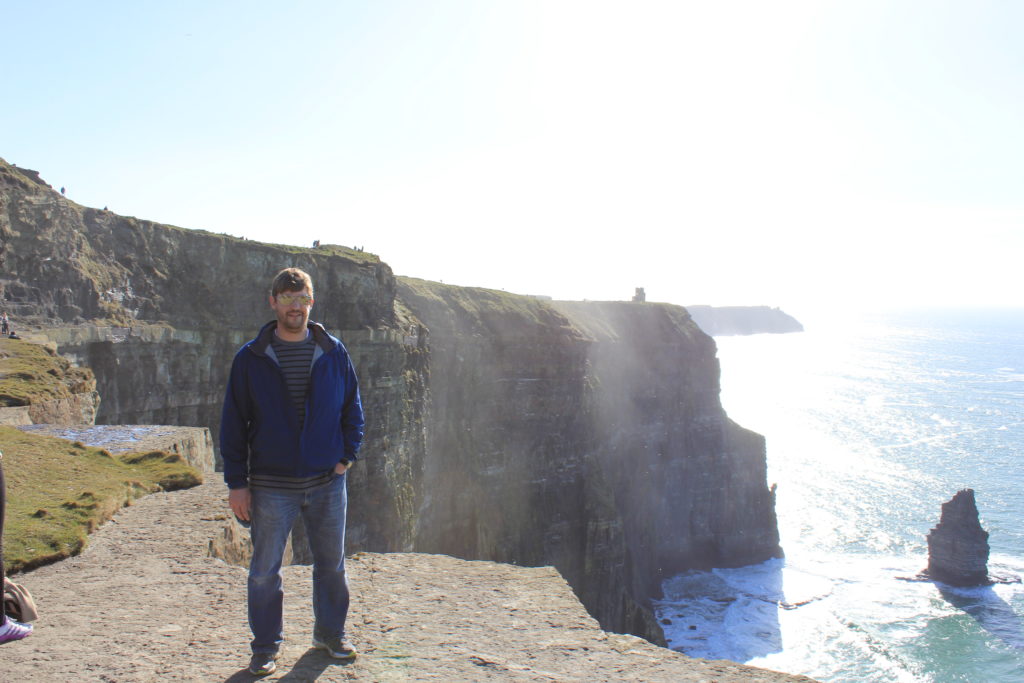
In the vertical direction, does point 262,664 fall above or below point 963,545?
above

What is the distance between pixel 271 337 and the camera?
17.2 ft

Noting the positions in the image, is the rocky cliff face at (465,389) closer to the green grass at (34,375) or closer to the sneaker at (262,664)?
the green grass at (34,375)

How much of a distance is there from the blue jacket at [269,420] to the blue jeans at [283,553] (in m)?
0.25

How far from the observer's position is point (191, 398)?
81.7 ft

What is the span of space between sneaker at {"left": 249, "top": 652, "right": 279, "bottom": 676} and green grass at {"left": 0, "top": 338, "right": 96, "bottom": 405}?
11905 millimetres

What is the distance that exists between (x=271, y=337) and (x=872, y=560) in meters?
62.5

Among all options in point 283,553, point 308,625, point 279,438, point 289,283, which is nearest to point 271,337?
point 289,283

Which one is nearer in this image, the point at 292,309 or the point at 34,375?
the point at 292,309

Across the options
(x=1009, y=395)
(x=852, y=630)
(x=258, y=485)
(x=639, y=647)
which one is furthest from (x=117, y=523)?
(x=1009, y=395)

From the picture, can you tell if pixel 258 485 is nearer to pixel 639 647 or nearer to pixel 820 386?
pixel 639 647

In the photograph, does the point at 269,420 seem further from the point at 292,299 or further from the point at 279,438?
the point at 292,299

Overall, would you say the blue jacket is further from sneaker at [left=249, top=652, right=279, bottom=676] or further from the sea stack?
the sea stack

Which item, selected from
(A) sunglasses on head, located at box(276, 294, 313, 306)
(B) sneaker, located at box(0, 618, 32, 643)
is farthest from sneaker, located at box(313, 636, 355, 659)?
(A) sunglasses on head, located at box(276, 294, 313, 306)

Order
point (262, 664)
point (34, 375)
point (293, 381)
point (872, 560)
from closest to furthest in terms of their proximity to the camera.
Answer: point (262, 664) → point (293, 381) → point (34, 375) → point (872, 560)
